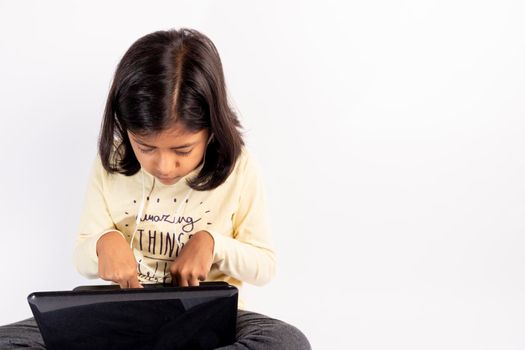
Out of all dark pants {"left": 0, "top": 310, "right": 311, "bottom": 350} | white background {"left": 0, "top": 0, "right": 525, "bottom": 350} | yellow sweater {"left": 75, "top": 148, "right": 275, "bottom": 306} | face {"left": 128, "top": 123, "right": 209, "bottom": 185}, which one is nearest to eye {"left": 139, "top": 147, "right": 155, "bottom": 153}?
face {"left": 128, "top": 123, "right": 209, "bottom": 185}

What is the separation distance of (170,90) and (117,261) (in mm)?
258

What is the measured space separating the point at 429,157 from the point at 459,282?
10.1 inches

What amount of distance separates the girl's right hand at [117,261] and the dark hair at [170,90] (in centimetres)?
16

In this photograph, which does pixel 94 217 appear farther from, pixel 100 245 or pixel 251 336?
pixel 251 336

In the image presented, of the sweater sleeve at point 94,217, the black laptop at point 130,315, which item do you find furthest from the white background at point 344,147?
the black laptop at point 130,315

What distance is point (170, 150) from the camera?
1131 mm

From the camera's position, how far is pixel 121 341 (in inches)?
39.3

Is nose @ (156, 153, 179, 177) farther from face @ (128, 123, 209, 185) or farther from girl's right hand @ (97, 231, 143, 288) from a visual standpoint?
girl's right hand @ (97, 231, 143, 288)

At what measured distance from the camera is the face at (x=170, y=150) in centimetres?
111

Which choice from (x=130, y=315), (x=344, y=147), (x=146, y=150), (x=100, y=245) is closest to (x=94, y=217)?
(x=100, y=245)

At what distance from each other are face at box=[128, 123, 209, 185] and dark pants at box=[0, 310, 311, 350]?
238 mm

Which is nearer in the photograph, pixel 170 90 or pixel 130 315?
pixel 130 315

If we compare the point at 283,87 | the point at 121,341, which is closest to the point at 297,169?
the point at 283,87

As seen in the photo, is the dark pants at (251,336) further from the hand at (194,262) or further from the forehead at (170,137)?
the forehead at (170,137)
